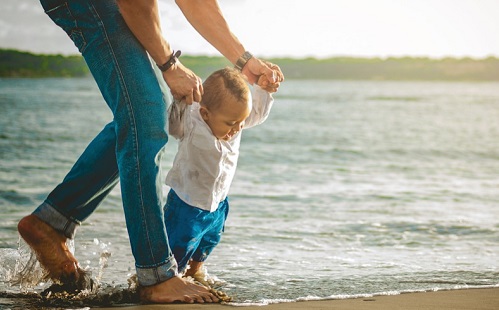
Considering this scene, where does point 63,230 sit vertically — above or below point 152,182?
below

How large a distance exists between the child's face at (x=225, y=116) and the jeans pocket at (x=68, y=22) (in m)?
0.65

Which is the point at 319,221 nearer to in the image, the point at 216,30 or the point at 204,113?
the point at 204,113

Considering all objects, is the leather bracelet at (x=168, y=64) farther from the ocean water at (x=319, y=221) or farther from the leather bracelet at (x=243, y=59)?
the ocean water at (x=319, y=221)

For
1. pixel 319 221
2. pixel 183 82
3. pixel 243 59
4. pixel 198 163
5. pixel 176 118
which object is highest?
pixel 243 59

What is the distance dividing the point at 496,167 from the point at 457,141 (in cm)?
537

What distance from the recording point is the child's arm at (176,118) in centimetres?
333

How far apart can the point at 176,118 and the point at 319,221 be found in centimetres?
316

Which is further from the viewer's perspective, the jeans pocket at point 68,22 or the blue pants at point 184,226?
the blue pants at point 184,226

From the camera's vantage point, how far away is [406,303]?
11.1ft

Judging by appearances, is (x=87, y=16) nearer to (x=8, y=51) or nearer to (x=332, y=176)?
(x=332, y=176)

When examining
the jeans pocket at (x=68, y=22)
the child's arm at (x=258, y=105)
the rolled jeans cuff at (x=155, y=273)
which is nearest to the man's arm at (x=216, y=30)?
the child's arm at (x=258, y=105)

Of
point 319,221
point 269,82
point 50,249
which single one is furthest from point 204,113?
point 319,221

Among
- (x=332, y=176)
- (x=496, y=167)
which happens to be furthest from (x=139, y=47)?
(x=496, y=167)

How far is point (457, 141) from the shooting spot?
17.0 metres
